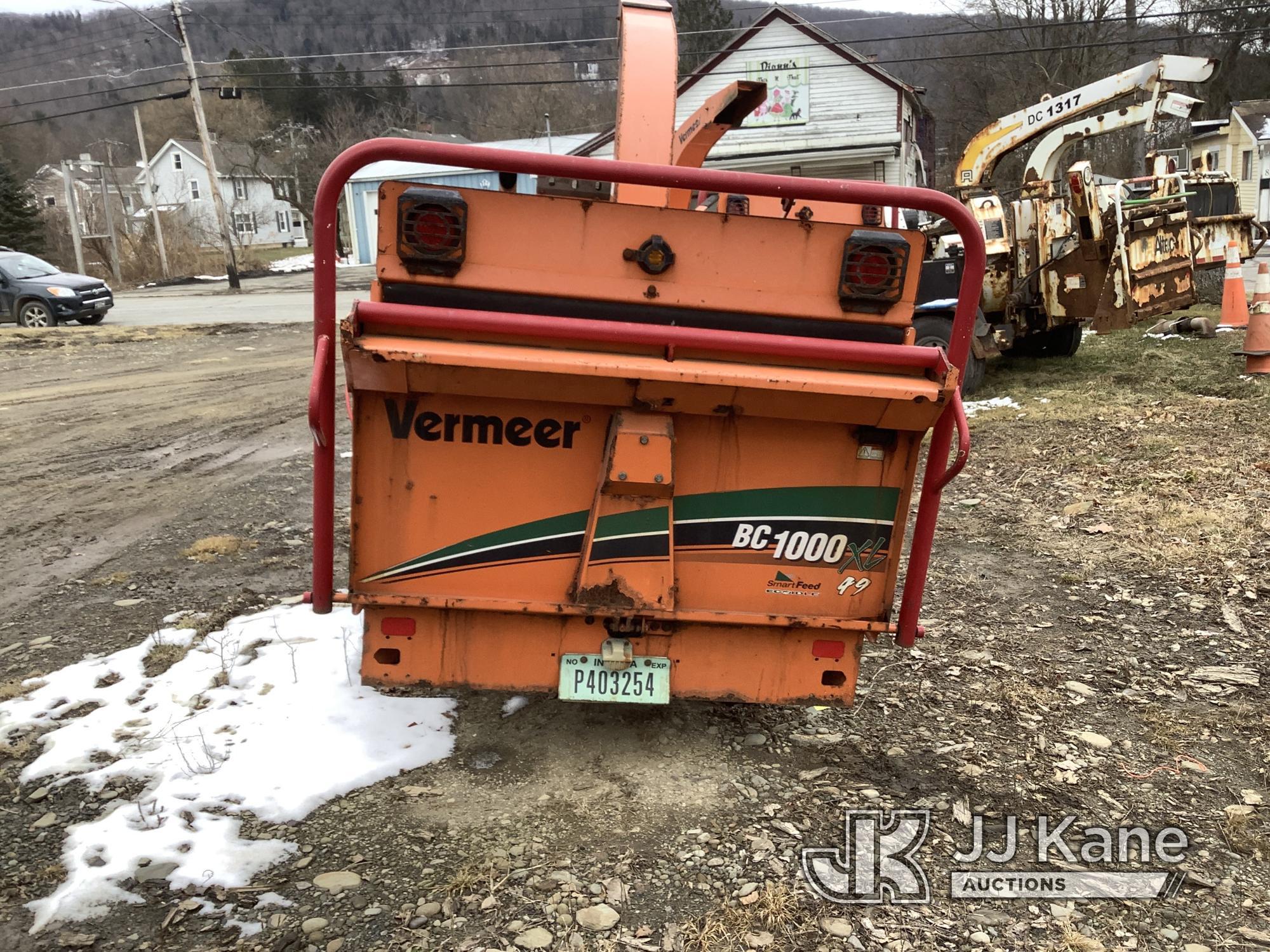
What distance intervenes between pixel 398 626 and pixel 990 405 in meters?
7.81

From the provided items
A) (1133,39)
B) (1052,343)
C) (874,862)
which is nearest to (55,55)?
(1133,39)

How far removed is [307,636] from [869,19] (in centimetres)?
3531

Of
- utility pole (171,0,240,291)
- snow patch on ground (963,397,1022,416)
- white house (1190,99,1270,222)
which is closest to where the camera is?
snow patch on ground (963,397,1022,416)

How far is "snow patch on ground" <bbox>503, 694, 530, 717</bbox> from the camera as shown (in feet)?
12.4

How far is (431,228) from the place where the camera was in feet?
9.44

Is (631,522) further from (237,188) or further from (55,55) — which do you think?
(55,55)

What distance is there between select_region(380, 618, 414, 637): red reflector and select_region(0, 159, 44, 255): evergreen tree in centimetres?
4170

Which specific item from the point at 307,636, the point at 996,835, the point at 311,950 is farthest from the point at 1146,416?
the point at 311,950

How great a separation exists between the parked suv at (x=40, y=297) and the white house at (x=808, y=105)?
16.2 m

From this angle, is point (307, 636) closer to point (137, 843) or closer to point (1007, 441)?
point (137, 843)

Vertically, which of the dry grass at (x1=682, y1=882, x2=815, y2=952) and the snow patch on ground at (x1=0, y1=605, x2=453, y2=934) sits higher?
the dry grass at (x1=682, y1=882, x2=815, y2=952)

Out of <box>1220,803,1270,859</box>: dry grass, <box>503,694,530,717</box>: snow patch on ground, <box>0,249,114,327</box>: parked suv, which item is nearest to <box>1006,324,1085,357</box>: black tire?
<box>1220,803,1270,859</box>: dry grass

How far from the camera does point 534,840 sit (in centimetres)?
297

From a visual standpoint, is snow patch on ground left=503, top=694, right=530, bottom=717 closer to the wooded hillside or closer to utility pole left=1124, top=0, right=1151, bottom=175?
the wooded hillside
